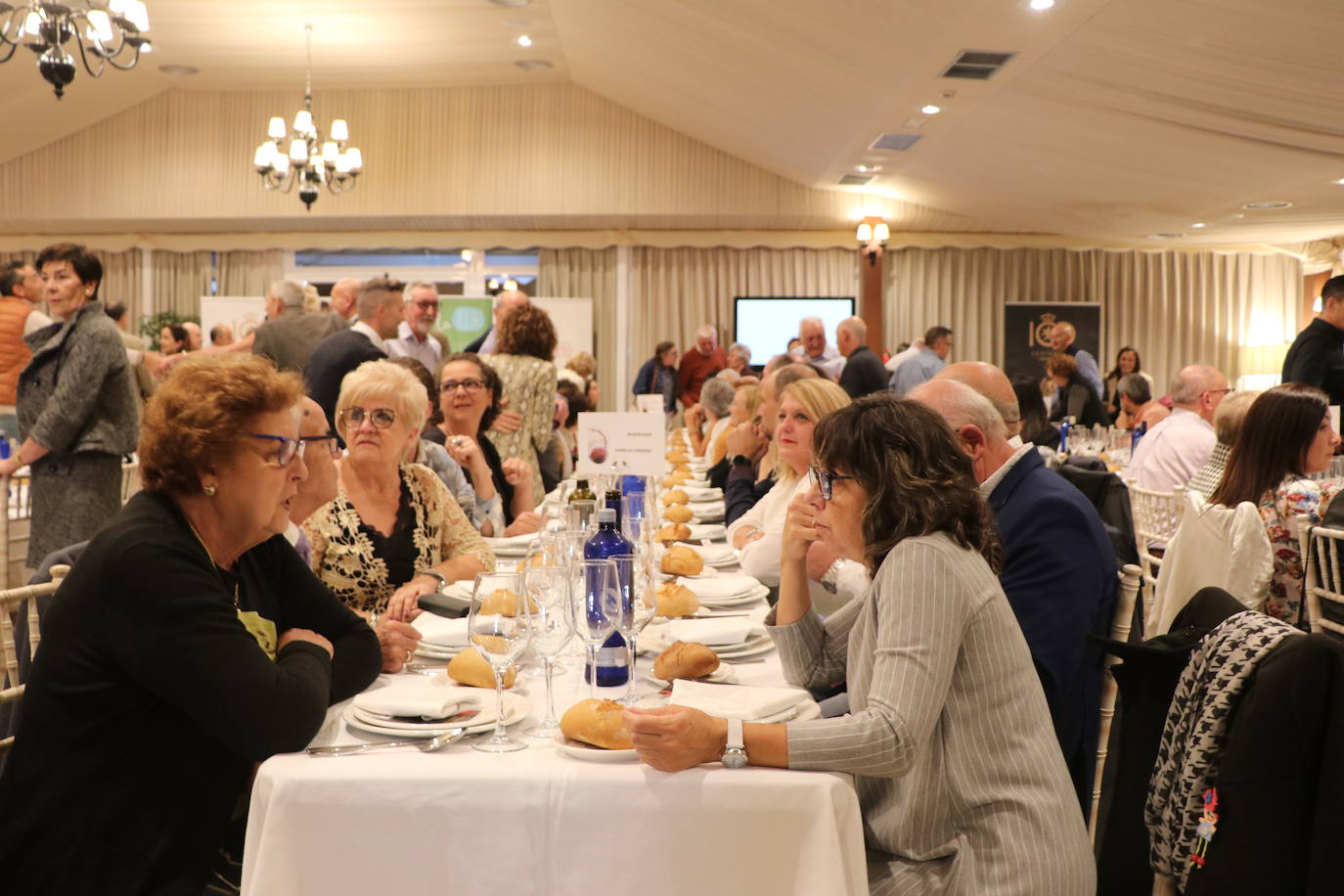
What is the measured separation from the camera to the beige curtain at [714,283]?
1310 cm

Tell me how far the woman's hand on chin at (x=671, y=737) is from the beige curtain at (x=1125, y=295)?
11947mm

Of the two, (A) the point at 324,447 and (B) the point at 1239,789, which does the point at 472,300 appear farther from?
(B) the point at 1239,789

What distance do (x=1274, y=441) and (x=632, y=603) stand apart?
2486mm

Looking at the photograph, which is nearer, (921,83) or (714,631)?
(714,631)

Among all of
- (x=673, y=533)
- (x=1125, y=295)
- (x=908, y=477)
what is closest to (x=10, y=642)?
(x=908, y=477)

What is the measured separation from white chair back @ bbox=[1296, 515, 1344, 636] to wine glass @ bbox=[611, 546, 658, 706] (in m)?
2.02

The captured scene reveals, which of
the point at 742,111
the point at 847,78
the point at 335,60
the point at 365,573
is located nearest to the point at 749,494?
the point at 365,573

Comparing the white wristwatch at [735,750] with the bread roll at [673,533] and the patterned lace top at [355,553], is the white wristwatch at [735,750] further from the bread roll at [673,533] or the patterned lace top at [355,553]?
the bread roll at [673,533]

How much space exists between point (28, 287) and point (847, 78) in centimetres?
528

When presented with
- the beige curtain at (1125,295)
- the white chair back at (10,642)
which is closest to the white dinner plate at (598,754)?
the white chair back at (10,642)

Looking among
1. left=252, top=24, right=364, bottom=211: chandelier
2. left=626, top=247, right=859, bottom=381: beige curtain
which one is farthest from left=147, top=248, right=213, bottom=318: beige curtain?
left=626, top=247, right=859, bottom=381: beige curtain

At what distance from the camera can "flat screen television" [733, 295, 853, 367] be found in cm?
1304

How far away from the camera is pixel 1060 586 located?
1919 millimetres

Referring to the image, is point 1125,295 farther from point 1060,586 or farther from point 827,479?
point 827,479
